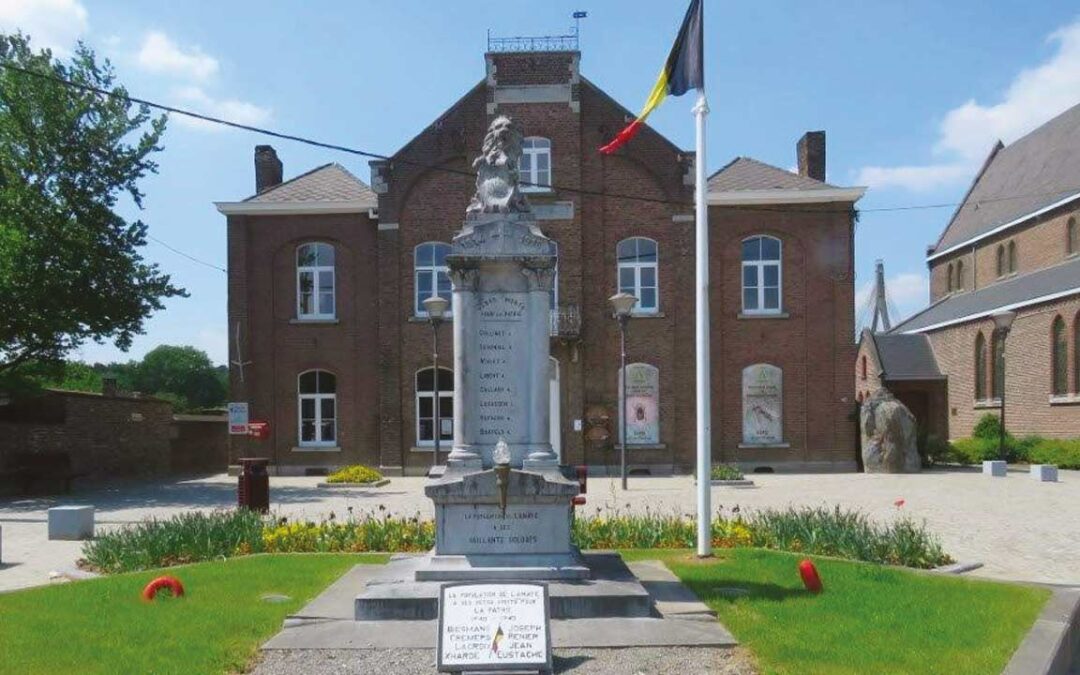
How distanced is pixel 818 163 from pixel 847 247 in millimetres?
3877

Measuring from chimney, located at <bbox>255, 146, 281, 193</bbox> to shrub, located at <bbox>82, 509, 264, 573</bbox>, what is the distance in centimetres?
2352

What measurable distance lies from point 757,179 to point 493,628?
2794 centimetres

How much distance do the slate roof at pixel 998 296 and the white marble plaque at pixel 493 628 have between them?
3553 centimetres

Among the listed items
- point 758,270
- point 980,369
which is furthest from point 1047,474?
point 980,369

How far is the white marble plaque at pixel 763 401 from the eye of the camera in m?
31.6

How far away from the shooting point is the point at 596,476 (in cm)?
3047

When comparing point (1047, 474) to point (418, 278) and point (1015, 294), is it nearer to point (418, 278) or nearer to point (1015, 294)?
point (418, 278)

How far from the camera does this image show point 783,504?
20328 mm

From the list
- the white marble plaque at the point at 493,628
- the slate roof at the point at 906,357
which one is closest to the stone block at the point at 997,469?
the slate roof at the point at 906,357

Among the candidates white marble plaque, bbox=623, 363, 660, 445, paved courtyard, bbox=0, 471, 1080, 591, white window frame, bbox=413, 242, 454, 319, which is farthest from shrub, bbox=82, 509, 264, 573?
white marble plaque, bbox=623, 363, 660, 445

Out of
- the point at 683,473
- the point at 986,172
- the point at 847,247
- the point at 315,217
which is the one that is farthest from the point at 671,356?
the point at 986,172

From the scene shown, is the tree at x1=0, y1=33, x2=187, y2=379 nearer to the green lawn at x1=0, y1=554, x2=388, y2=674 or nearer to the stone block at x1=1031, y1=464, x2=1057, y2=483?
the green lawn at x1=0, y1=554, x2=388, y2=674

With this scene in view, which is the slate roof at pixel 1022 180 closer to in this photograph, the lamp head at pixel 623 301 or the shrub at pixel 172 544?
the lamp head at pixel 623 301

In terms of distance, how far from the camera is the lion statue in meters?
A: 9.66
